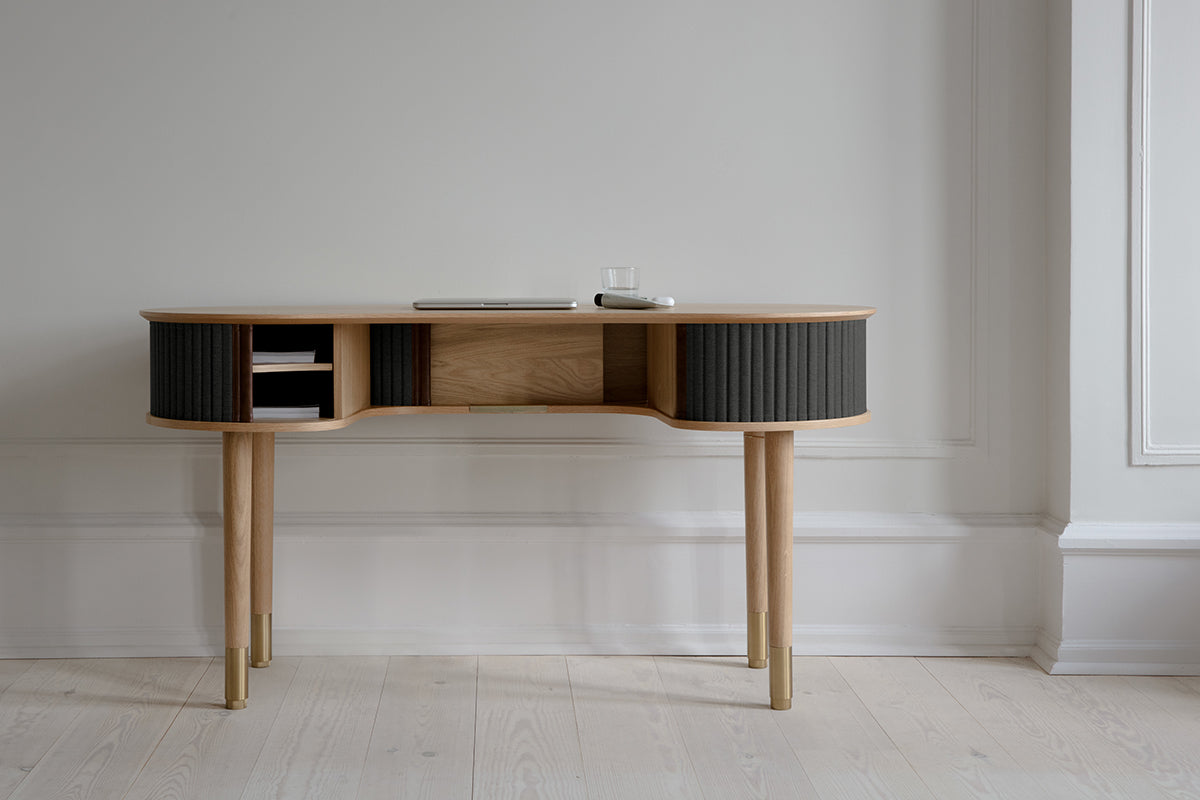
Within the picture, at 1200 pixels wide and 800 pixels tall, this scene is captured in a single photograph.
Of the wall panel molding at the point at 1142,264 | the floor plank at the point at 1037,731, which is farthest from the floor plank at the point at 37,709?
the wall panel molding at the point at 1142,264

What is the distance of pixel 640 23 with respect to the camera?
245 centimetres

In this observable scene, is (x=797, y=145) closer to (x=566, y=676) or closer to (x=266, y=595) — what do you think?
(x=566, y=676)

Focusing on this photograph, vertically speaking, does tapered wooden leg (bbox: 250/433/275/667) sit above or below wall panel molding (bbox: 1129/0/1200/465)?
below

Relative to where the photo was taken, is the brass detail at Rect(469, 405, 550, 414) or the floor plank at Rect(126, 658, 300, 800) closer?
the floor plank at Rect(126, 658, 300, 800)

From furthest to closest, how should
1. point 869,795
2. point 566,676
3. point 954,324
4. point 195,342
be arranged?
point 954,324 < point 566,676 < point 195,342 < point 869,795

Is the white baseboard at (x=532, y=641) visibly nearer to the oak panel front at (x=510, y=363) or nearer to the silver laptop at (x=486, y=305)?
the oak panel front at (x=510, y=363)

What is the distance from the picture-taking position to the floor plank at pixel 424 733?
5.92ft

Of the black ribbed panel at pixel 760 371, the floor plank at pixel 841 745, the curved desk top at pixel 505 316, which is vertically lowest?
the floor plank at pixel 841 745

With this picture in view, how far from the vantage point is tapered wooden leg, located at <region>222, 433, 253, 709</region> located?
208 centimetres

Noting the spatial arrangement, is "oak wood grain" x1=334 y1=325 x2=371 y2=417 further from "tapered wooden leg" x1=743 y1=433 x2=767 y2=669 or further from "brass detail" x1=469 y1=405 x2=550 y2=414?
"tapered wooden leg" x1=743 y1=433 x2=767 y2=669

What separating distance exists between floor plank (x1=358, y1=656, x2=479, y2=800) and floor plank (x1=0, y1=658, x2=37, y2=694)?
31.7 inches

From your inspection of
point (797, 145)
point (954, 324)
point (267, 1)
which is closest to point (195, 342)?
point (267, 1)

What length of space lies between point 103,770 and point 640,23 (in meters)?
1.87

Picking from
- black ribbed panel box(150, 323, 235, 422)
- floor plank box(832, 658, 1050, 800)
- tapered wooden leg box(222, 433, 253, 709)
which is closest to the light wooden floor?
floor plank box(832, 658, 1050, 800)
